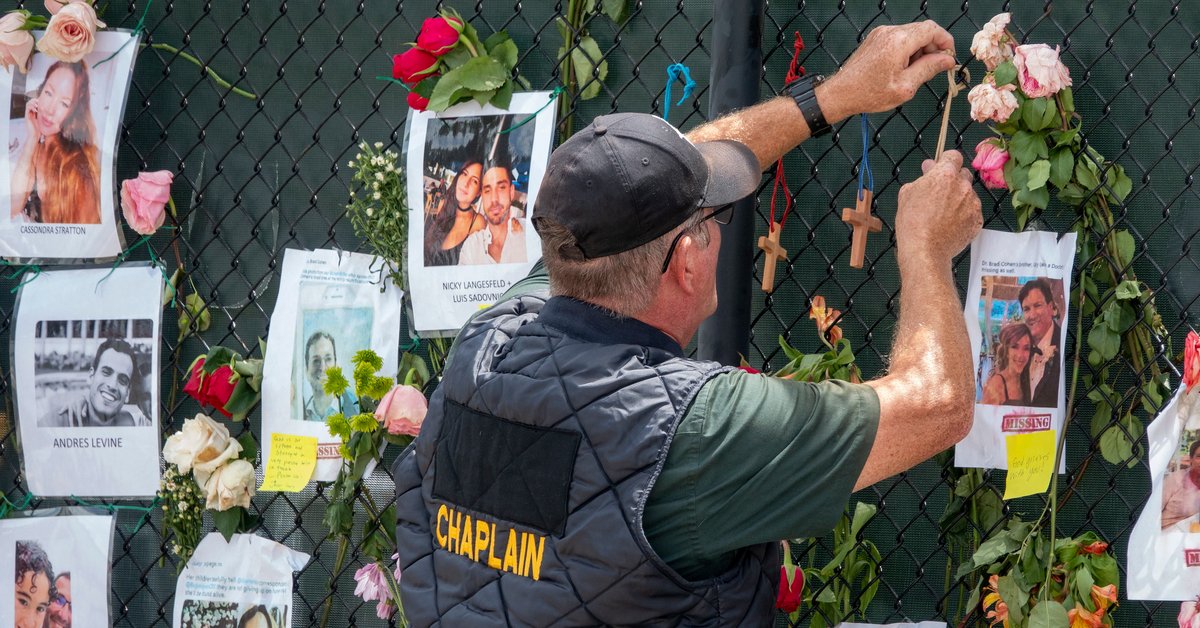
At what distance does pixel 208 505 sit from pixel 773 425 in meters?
1.49

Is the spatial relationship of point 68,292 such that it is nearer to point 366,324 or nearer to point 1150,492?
point 366,324

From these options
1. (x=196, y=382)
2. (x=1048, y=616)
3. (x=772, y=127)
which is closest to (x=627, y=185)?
Answer: (x=772, y=127)

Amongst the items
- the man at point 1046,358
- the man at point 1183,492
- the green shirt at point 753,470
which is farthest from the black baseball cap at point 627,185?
the man at point 1183,492

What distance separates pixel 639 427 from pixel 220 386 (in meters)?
1.30

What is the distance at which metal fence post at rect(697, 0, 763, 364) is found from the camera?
2117 mm

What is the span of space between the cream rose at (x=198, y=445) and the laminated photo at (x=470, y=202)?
1.70 ft

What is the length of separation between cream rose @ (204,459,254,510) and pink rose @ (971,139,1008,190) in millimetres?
1603

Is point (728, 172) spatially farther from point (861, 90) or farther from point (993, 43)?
point (993, 43)

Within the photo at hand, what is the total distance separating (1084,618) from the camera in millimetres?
2020

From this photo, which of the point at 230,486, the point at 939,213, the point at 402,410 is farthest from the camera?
the point at 230,486

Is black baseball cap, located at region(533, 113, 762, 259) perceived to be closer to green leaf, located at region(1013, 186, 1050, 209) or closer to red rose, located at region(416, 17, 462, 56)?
green leaf, located at region(1013, 186, 1050, 209)

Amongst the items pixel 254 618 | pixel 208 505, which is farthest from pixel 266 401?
pixel 254 618

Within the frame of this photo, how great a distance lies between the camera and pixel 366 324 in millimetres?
2531

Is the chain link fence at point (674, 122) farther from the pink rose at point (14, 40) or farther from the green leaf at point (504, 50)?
the pink rose at point (14, 40)
